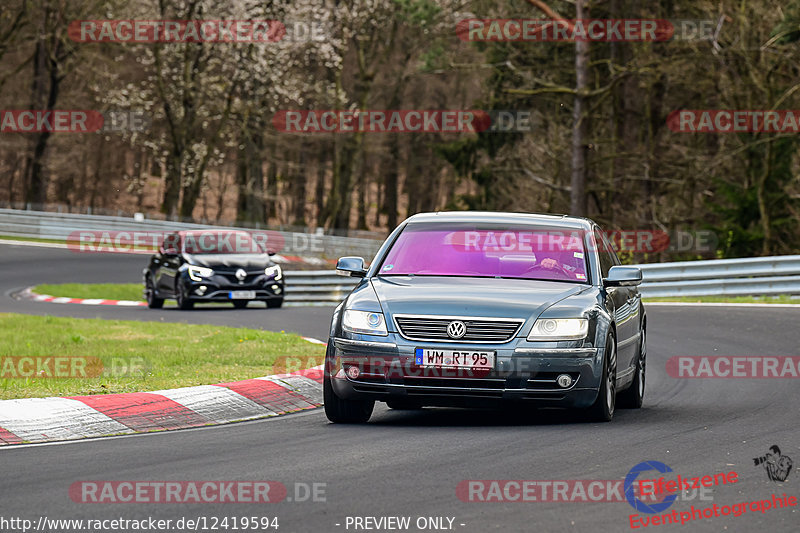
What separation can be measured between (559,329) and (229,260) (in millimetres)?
16718

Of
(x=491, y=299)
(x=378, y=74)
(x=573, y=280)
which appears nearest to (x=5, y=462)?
(x=491, y=299)

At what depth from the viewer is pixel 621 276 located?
10.2 m

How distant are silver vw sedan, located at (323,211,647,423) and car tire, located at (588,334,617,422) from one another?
0.03 feet

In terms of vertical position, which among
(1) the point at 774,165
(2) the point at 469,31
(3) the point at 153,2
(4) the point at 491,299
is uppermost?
(3) the point at 153,2

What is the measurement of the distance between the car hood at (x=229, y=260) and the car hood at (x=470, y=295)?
15.4 metres

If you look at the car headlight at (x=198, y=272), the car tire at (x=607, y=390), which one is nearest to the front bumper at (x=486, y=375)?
the car tire at (x=607, y=390)

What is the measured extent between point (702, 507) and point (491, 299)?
10.4 ft

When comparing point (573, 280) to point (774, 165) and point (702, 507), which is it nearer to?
point (702, 507)

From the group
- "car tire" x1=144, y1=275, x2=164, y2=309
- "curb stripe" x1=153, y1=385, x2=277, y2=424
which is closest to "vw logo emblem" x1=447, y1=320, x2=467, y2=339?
"curb stripe" x1=153, y1=385, x2=277, y2=424

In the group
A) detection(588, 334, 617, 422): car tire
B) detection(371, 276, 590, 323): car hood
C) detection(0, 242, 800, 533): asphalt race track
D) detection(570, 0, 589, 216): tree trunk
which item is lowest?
detection(0, 242, 800, 533): asphalt race track

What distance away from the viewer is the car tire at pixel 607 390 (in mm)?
9469

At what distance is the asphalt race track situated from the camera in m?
6.20

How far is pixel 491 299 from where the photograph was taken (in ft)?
30.5

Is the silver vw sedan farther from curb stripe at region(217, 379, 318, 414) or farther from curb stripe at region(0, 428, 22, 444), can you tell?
curb stripe at region(0, 428, 22, 444)
